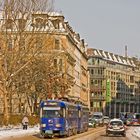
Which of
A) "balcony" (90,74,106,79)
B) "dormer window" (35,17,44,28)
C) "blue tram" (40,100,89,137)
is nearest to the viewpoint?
"blue tram" (40,100,89,137)

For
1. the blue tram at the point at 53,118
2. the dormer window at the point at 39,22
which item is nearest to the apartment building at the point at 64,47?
the dormer window at the point at 39,22

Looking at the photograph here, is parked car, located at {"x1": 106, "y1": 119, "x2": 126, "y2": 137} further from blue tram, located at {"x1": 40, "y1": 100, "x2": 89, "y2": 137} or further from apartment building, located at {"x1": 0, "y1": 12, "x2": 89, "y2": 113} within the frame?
apartment building, located at {"x1": 0, "y1": 12, "x2": 89, "y2": 113}

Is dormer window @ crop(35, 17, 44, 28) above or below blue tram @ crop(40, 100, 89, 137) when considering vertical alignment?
above

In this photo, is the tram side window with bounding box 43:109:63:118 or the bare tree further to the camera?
the bare tree

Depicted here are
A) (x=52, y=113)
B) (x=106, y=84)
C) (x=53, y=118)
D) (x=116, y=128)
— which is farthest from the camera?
(x=106, y=84)

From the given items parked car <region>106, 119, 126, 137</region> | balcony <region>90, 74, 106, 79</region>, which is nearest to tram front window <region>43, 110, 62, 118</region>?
parked car <region>106, 119, 126, 137</region>

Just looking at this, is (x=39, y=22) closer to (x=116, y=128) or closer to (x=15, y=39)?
(x=15, y=39)

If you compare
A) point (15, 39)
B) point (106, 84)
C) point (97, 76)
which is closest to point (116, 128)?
point (15, 39)

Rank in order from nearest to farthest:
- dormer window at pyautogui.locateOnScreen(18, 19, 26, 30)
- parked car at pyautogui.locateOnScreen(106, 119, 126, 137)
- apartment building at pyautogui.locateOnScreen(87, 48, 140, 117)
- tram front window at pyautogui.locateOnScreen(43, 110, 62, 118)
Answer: tram front window at pyautogui.locateOnScreen(43, 110, 62, 118)
parked car at pyautogui.locateOnScreen(106, 119, 126, 137)
dormer window at pyautogui.locateOnScreen(18, 19, 26, 30)
apartment building at pyautogui.locateOnScreen(87, 48, 140, 117)

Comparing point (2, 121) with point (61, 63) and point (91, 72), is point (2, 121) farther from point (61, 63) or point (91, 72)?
point (91, 72)

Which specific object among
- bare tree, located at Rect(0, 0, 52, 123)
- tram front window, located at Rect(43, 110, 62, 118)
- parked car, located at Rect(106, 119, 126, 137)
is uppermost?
bare tree, located at Rect(0, 0, 52, 123)

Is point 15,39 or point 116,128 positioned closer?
point 116,128

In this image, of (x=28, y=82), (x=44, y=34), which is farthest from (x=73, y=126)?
(x=28, y=82)

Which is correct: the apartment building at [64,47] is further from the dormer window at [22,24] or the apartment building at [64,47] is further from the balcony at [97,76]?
the balcony at [97,76]
